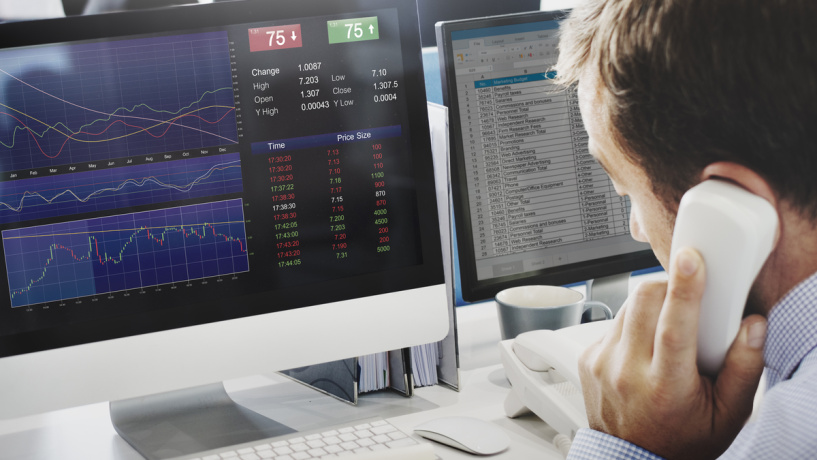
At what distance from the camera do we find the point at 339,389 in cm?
101

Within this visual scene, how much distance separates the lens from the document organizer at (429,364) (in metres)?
0.98

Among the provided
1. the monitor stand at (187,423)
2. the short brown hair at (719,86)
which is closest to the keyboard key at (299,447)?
the monitor stand at (187,423)

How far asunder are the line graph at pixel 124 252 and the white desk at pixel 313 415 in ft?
0.71

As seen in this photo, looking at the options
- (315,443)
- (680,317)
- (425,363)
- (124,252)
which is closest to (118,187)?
(124,252)

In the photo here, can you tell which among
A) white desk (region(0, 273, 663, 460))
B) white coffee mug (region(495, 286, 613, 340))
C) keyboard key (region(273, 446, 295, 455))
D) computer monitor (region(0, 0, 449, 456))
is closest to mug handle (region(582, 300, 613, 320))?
white coffee mug (region(495, 286, 613, 340))

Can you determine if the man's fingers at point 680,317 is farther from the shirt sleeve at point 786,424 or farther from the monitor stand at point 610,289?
the monitor stand at point 610,289

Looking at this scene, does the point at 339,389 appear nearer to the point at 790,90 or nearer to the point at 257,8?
the point at 257,8

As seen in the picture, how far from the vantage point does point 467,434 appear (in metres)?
0.85

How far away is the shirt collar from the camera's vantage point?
57cm

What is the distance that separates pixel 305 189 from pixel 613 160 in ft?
1.16

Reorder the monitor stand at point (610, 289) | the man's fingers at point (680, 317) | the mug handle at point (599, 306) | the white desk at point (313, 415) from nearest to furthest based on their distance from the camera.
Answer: the man's fingers at point (680, 317) → the white desk at point (313, 415) → the mug handle at point (599, 306) → the monitor stand at point (610, 289)

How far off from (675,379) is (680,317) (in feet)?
0.19

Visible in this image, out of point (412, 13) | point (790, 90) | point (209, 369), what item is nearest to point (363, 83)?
point (412, 13)

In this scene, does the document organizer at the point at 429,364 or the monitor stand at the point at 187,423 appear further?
the document organizer at the point at 429,364
